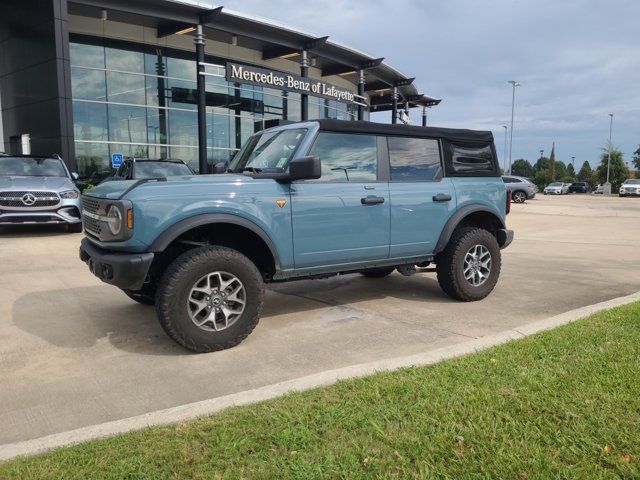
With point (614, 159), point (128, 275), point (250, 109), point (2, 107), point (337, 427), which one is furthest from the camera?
point (614, 159)

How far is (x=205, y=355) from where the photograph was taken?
427 cm

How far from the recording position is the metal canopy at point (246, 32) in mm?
19781

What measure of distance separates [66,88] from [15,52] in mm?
4149

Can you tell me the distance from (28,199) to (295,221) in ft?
26.3

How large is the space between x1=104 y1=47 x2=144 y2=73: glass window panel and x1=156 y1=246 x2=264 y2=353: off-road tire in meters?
20.4

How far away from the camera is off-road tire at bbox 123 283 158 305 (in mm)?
5002

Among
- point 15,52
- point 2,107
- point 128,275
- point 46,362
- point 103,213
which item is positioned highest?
point 15,52

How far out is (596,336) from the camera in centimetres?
424

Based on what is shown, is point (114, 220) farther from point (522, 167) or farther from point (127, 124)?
point (522, 167)

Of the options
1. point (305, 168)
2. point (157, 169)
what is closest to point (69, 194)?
point (157, 169)

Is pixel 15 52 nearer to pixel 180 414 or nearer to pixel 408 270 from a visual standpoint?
pixel 408 270

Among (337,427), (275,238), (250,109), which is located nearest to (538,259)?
(275,238)

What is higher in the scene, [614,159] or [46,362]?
[614,159]

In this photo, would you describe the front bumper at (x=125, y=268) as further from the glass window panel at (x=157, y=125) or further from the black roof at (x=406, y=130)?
the glass window panel at (x=157, y=125)
